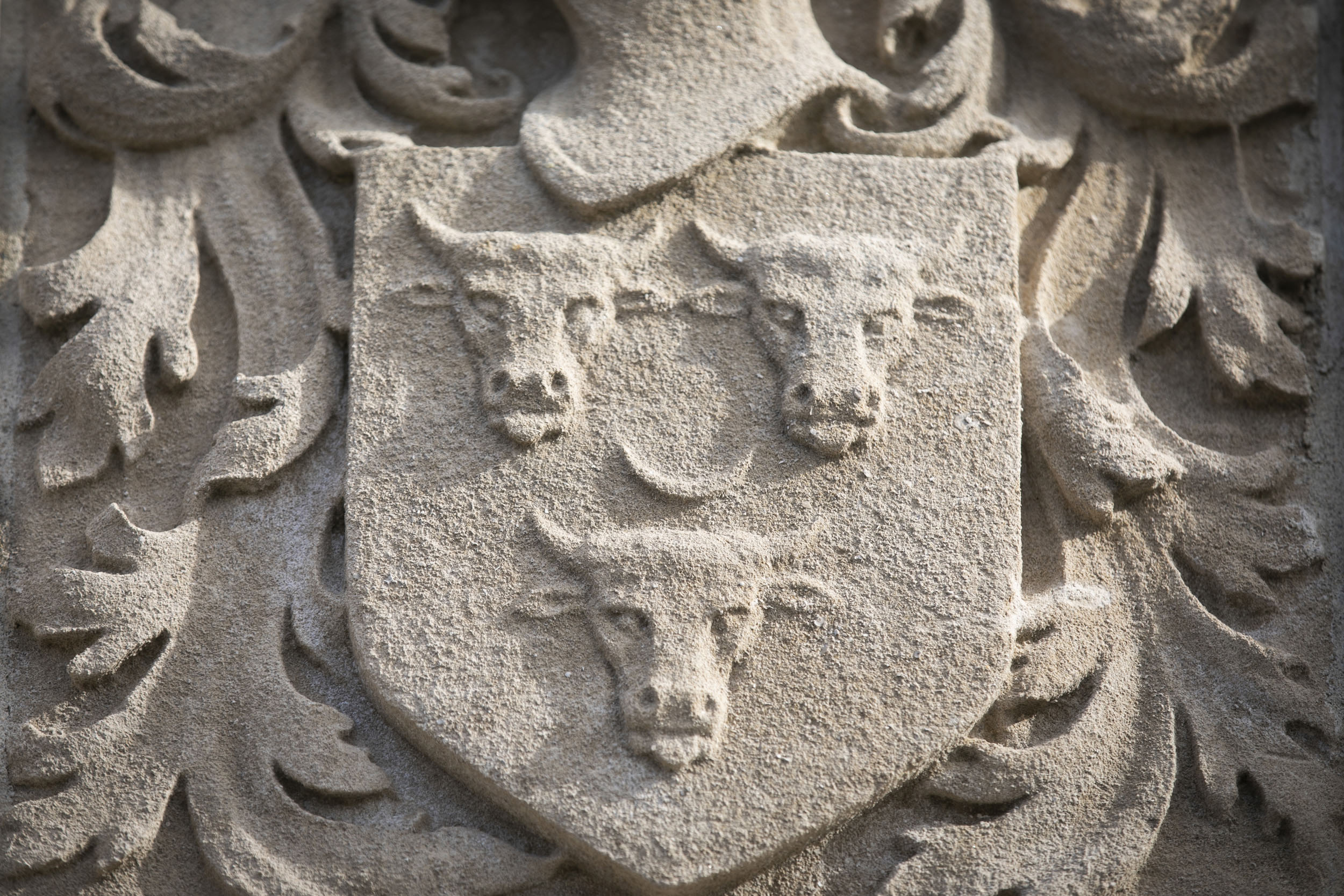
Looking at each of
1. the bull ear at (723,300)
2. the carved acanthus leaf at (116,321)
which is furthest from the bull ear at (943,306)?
the carved acanthus leaf at (116,321)

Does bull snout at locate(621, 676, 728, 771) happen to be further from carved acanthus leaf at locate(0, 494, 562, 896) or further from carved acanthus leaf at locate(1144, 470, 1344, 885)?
carved acanthus leaf at locate(1144, 470, 1344, 885)

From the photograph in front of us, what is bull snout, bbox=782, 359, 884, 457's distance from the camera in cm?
206

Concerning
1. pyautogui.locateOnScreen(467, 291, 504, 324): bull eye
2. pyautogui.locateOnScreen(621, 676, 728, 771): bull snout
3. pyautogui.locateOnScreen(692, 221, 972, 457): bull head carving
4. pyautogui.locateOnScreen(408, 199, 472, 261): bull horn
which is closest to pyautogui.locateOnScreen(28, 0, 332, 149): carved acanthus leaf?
pyautogui.locateOnScreen(408, 199, 472, 261): bull horn

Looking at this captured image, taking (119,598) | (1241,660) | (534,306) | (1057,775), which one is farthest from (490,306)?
(1241,660)

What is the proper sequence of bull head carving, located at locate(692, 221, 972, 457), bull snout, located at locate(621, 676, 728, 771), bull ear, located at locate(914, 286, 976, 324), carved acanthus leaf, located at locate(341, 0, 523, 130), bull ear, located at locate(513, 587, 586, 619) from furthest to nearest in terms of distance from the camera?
carved acanthus leaf, located at locate(341, 0, 523, 130), bull ear, located at locate(914, 286, 976, 324), bull head carving, located at locate(692, 221, 972, 457), bull ear, located at locate(513, 587, 586, 619), bull snout, located at locate(621, 676, 728, 771)

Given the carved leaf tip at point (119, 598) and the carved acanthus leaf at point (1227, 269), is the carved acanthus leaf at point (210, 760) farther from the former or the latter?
the carved acanthus leaf at point (1227, 269)

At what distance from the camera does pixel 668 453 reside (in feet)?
6.80

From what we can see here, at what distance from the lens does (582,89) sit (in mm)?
2387

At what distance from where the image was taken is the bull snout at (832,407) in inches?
81.0

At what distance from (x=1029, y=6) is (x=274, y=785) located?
202 centimetres

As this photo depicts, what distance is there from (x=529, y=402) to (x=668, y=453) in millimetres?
241

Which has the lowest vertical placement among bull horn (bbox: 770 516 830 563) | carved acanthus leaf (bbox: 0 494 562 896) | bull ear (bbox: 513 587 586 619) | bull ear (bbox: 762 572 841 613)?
carved acanthus leaf (bbox: 0 494 562 896)

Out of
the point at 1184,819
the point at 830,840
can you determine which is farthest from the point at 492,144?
the point at 1184,819

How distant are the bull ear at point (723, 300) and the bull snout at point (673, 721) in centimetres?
64
